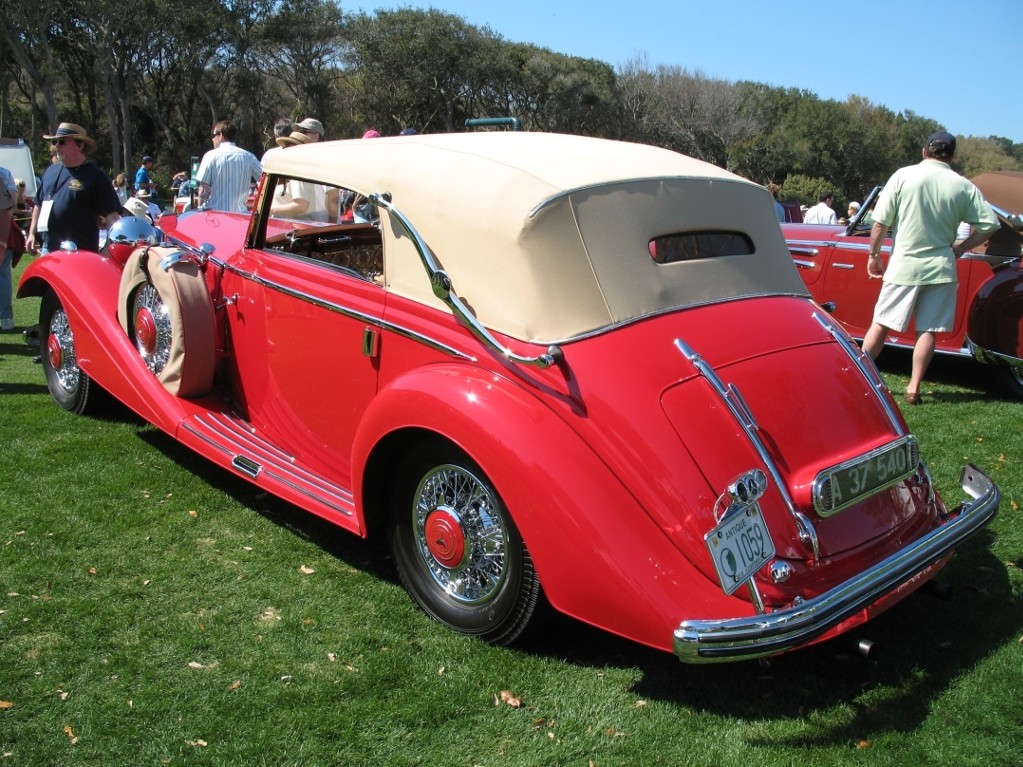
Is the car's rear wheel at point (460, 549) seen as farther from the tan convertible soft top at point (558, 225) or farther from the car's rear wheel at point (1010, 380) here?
the car's rear wheel at point (1010, 380)

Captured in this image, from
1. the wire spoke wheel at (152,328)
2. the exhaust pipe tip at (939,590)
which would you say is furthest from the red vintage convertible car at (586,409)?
the wire spoke wheel at (152,328)

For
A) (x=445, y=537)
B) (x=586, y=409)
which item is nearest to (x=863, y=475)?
(x=586, y=409)

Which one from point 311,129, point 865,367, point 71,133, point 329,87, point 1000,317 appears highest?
point 329,87

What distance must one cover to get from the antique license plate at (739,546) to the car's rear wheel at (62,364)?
170 inches

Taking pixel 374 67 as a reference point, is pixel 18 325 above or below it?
below

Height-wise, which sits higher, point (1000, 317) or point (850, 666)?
point (1000, 317)

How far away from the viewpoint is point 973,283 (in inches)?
281

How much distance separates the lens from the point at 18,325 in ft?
31.0

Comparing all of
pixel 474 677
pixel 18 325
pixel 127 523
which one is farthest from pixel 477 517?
pixel 18 325

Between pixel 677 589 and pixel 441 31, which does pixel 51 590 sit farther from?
pixel 441 31

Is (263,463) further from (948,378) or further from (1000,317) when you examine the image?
(948,378)

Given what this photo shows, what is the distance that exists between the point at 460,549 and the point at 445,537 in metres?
0.07

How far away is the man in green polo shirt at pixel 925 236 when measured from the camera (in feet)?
20.2

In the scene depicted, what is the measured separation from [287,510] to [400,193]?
1859 mm
